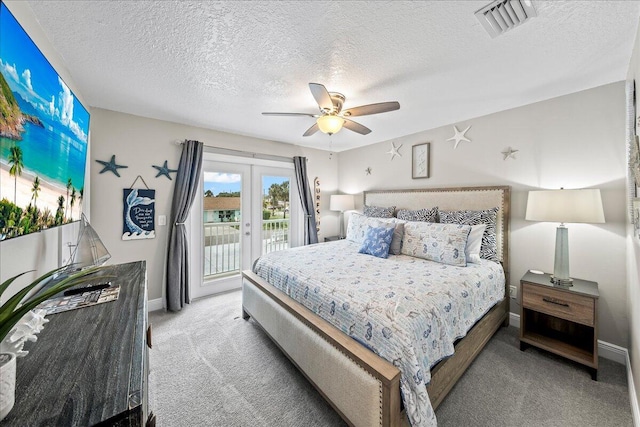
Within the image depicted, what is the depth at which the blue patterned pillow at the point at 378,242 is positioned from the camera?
277 centimetres

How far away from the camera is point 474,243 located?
262cm

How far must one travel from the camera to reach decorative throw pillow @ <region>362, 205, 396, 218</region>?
372 cm

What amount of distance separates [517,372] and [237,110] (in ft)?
12.2

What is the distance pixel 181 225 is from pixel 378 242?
254 cm

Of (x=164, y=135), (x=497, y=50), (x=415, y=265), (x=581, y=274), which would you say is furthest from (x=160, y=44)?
(x=581, y=274)

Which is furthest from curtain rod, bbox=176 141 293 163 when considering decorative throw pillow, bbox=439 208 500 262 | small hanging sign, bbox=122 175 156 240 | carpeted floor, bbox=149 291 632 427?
decorative throw pillow, bbox=439 208 500 262

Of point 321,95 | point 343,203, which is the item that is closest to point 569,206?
point 321,95

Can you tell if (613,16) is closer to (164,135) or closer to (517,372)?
(517,372)

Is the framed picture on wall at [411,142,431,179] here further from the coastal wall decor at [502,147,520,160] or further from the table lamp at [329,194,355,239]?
the table lamp at [329,194,355,239]

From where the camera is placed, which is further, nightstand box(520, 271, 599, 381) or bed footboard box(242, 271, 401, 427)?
nightstand box(520, 271, 599, 381)

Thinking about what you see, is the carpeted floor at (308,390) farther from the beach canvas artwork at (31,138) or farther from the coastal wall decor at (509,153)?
the coastal wall decor at (509,153)

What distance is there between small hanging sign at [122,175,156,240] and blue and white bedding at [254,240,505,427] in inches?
60.6

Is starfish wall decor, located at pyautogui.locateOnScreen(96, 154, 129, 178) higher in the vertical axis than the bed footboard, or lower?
higher

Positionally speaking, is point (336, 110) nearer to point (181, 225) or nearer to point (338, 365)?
point (338, 365)
